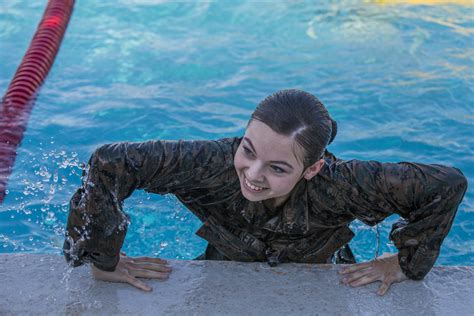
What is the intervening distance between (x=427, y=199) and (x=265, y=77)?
13.5 ft

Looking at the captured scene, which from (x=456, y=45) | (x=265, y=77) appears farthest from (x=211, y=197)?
(x=456, y=45)

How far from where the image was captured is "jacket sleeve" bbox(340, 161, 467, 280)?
277cm

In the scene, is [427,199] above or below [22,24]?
above

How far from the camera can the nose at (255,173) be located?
2.59 meters

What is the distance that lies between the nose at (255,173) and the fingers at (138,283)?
67 centimetres

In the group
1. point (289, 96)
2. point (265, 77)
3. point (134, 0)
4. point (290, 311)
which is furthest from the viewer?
point (134, 0)

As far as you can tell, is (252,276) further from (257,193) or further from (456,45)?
(456,45)

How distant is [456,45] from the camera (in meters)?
7.56

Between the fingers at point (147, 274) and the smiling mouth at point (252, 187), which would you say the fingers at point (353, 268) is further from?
the fingers at point (147, 274)

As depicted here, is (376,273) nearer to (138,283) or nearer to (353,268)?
(353,268)

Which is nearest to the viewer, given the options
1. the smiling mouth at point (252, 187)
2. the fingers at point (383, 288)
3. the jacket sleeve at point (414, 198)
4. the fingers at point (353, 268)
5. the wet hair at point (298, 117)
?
the wet hair at point (298, 117)

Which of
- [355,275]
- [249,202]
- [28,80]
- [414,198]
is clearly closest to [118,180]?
[249,202]

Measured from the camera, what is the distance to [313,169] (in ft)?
8.95

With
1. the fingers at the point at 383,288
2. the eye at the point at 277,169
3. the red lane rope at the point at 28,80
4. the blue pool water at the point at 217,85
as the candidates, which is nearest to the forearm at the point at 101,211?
the eye at the point at 277,169
